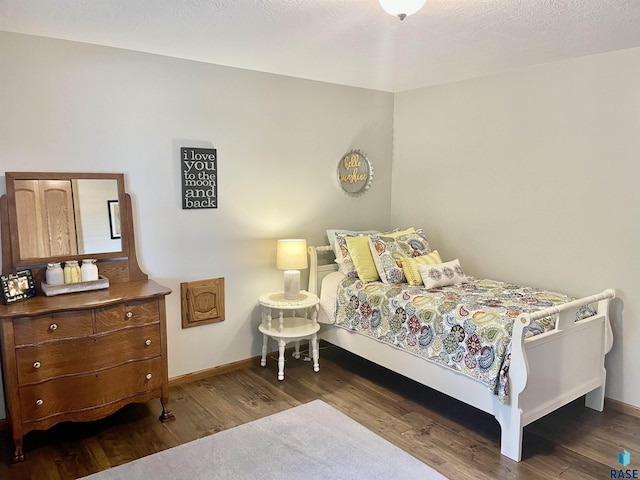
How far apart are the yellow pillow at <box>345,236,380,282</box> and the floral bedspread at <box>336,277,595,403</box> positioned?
0.28ft

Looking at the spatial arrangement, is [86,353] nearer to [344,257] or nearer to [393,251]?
[344,257]

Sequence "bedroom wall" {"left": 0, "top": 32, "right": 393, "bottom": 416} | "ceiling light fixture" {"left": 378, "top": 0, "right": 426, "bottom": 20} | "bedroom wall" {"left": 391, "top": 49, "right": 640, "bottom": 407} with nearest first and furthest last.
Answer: "ceiling light fixture" {"left": 378, "top": 0, "right": 426, "bottom": 20}
"bedroom wall" {"left": 0, "top": 32, "right": 393, "bottom": 416}
"bedroom wall" {"left": 391, "top": 49, "right": 640, "bottom": 407}

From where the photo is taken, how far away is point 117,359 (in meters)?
2.70

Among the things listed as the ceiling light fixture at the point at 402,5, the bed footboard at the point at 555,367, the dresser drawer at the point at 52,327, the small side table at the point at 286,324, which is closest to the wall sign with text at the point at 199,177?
the small side table at the point at 286,324

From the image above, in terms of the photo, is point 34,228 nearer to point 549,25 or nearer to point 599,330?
point 549,25

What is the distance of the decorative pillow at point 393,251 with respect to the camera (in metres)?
3.55

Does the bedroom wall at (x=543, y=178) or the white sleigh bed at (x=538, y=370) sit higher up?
the bedroom wall at (x=543, y=178)

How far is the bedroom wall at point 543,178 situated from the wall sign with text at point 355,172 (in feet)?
1.40

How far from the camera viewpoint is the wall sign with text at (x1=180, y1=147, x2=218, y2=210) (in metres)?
3.32

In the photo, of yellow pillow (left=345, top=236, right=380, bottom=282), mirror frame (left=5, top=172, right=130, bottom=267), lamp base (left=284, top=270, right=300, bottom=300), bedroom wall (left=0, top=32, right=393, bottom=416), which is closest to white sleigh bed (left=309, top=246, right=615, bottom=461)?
yellow pillow (left=345, top=236, right=380, bottom=282)

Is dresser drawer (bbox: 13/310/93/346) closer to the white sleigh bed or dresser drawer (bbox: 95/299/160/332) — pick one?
dresser drawer (bbox: 95/299/160/332)

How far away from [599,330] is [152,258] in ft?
9.72

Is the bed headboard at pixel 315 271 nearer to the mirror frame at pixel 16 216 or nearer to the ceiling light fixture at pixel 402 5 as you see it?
the mirror frame at pixel 16 216

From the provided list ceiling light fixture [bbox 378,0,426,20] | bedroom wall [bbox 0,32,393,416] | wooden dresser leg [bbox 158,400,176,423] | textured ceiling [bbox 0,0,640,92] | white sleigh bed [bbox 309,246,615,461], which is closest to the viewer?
ceiling light fixture [bbox 378,0,426,20]
